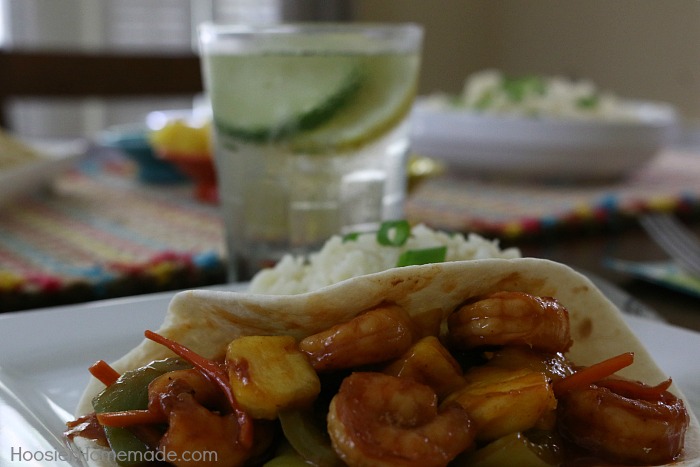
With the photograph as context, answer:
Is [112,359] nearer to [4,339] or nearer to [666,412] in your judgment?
[4,339]

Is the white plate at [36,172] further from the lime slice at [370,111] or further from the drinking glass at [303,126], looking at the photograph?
the lime slice at [370,111]

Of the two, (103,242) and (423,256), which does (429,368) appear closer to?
(423,256)

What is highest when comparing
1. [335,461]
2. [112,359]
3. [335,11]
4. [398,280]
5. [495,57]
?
[398,280]

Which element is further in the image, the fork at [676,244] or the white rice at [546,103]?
the white rice at [546,103]

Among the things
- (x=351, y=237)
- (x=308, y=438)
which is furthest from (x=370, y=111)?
(x=308, y=438)

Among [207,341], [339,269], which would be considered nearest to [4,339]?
[207,341]

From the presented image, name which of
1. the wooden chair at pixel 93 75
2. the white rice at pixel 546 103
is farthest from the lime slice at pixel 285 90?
the wooden chair at pixel 93 75

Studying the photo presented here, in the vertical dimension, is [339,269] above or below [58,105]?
above
